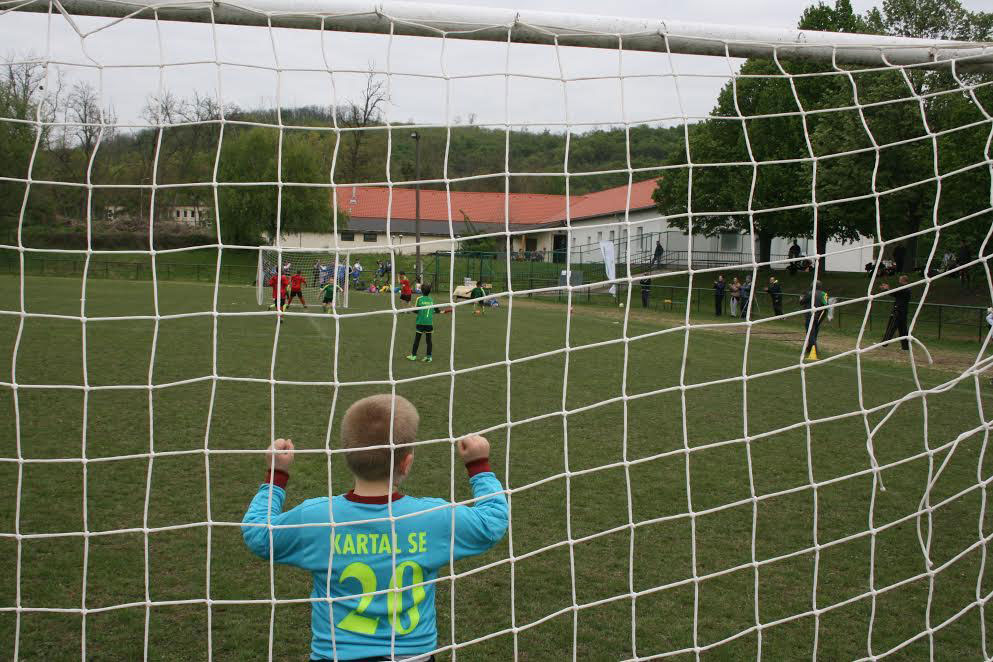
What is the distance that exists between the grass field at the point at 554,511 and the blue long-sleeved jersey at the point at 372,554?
44 centimetres

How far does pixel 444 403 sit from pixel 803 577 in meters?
5.47

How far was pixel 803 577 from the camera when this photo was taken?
15.4 feet

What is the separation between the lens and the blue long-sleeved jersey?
81.6 inches

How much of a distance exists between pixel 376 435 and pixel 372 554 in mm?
316

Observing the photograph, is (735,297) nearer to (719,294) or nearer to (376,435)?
(719,294)

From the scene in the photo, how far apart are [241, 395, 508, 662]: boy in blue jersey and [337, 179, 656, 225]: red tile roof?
4.28 feet

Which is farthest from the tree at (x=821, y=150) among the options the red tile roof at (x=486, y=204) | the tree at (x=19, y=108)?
the tree at (x=19, y=108)

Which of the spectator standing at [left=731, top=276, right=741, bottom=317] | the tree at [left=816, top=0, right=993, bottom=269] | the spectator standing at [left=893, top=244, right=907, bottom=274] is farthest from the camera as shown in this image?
the spectator standing at [left=731, top=276, right=741, bottom=317]

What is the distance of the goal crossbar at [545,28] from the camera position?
9.25 ft

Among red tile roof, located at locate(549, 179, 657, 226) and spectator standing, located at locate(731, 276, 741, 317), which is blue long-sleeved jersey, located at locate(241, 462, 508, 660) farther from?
red tile roof, located at locate(549, 179, 657, 226)

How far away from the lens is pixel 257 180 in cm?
554

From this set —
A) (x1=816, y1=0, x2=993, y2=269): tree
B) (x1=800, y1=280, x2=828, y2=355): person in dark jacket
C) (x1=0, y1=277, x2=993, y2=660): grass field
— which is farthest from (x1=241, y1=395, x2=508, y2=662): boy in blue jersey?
(x1=816, y1=0, x2=993, y2=269): tree

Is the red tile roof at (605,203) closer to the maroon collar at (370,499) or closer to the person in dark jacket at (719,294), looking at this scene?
the person in dark jacket at (719,294)

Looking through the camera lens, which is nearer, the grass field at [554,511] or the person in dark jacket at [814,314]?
the grass field at [554,511]
